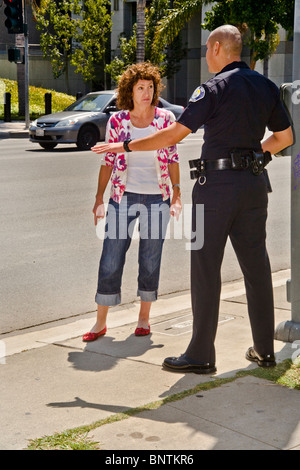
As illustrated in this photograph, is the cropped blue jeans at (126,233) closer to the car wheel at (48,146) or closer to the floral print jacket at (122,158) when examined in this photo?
the floral print jacket at (122,158)

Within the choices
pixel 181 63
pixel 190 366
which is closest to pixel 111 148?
pixel 190 366

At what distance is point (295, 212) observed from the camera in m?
5.02

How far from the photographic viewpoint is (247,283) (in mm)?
4680

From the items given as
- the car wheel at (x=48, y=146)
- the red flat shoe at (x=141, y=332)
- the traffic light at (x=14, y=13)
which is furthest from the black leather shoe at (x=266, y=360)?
the traffic light at (x=14, y=13)

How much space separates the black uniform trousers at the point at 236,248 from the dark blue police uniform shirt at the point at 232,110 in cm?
17

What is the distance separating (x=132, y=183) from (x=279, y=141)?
1153 millimetres

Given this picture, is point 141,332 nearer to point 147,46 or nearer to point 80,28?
point 147,46

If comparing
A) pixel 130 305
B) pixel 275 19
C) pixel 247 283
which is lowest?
pixel 130 305

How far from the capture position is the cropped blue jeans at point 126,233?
5.34m

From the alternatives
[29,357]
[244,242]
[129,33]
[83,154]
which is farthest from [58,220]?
[129,33]

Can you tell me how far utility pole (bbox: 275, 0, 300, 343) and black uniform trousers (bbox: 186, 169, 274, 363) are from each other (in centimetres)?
46

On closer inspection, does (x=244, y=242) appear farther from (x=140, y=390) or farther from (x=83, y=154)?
(x=83, y=154)
